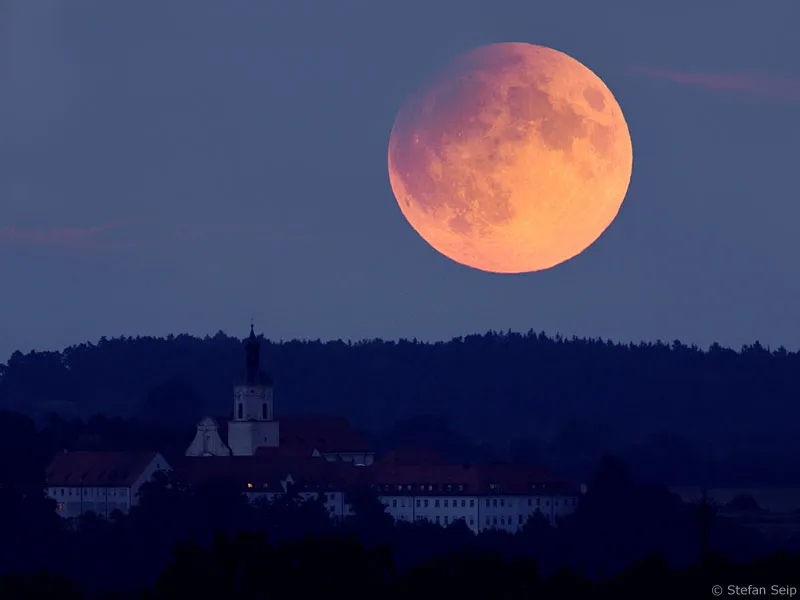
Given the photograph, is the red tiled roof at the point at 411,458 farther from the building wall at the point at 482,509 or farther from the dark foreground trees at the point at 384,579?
the dark foreground trees at the point at 384,579

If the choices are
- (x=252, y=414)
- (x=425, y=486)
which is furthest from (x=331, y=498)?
(x=252, y=414)

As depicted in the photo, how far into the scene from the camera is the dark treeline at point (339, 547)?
6938 centimetres

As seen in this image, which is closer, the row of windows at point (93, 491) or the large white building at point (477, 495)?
the large white building at point (477, 495)

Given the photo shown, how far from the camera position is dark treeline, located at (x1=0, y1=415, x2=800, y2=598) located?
69.4 meters

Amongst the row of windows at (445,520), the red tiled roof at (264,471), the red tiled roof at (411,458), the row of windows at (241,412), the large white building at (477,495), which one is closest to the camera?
the row of windows at (445,520)

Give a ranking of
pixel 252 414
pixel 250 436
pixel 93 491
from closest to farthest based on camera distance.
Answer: pixel 93 491 < pixel 250 436 < pixel 252 414

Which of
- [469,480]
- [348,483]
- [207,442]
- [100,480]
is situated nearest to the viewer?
[469,480]

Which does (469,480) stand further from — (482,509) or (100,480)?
(100,480)

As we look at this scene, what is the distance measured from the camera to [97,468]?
172875mm

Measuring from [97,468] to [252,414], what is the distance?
2307cm

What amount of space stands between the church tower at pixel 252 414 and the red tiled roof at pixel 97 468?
16494 mm

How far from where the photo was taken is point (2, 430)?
538ft

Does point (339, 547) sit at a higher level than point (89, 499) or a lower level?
lower

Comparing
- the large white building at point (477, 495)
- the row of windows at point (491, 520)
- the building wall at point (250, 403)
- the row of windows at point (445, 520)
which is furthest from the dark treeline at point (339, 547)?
the building wall at point (250, 403)
